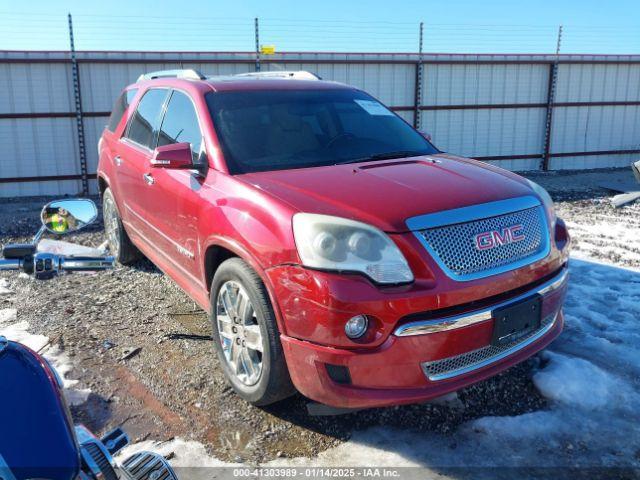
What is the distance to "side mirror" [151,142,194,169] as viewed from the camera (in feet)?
11.0

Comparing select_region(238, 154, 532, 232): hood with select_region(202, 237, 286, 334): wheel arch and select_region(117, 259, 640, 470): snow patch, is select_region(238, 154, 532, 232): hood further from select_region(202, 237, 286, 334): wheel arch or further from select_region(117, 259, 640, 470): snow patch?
select_region(117, 259, 640, 470): snow patch

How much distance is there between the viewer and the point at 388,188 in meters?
2.89

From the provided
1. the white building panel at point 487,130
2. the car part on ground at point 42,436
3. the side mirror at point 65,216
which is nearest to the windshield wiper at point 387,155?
the side mirror at point 65,216

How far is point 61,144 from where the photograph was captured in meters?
10.6

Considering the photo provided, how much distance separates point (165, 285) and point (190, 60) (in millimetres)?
6851

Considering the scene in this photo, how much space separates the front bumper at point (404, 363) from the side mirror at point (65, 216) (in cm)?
105

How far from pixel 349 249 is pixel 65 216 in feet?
3.86

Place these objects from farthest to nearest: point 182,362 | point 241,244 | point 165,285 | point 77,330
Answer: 1. point 165,285
2. point 77,330
3. point 182,362
4. point 241,244

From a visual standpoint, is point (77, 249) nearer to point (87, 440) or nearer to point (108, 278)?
point (108, 278)

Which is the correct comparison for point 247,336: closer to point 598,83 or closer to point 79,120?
point 79,120

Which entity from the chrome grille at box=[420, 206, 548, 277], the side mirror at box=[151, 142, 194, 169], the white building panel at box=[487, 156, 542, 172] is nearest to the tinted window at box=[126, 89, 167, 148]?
the side mirror at box=[151, 142, 194, 169]

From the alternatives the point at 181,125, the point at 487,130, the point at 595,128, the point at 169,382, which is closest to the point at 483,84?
the point at 487,130

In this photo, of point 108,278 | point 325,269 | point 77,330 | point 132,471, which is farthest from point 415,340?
point 108,278

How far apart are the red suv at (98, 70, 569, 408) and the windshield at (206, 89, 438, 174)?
13 millimetres
